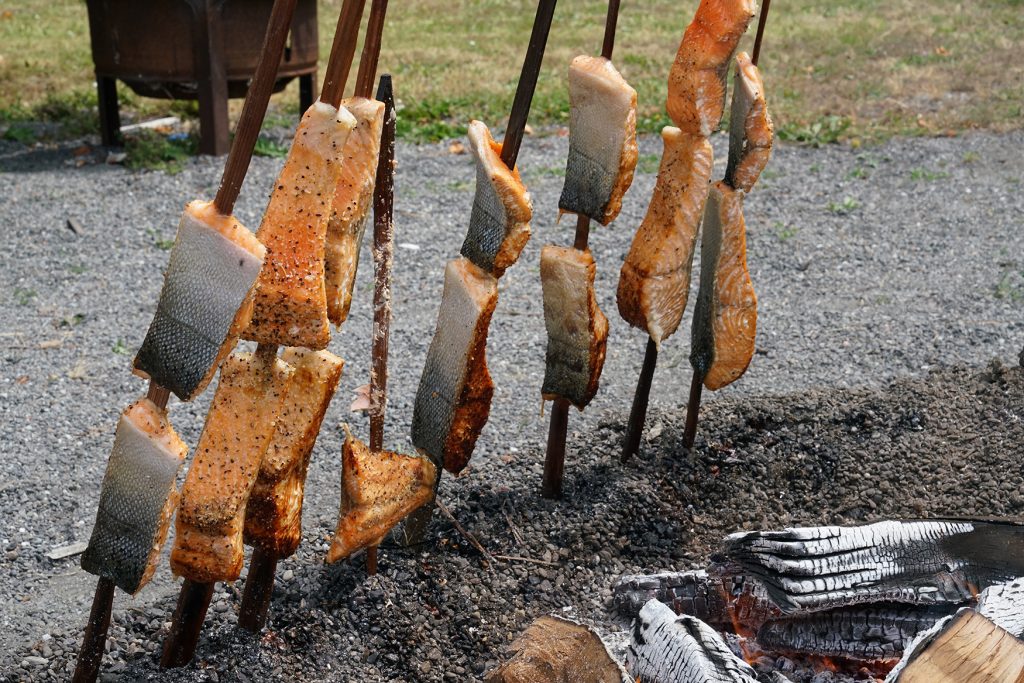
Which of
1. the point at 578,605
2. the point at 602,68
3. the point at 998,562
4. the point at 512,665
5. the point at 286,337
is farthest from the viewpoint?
the point at 578,605

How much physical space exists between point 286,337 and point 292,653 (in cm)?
84

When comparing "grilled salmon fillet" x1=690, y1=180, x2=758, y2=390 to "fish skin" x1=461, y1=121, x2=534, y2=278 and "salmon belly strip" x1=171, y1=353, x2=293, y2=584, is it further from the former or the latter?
"salmon belly strip" x1=171, y1=353, x2=293, y2=584

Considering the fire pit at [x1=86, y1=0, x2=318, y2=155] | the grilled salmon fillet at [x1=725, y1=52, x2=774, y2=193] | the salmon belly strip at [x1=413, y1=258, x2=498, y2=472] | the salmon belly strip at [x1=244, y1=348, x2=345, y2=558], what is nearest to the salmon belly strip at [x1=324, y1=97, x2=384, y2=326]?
the salmon belly strip at [x1=244, y1=348, x2=345, y2=558]

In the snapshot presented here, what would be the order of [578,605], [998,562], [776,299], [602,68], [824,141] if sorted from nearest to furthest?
[998,562], [602,68], [578,605], [776,299], [824,141]

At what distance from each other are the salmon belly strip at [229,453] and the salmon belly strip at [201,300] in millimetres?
97

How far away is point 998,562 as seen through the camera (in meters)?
2.08

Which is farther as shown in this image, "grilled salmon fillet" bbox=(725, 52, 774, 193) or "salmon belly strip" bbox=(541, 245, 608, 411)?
"grilled salmon fillet" bbox=(725, 52, 774, 193)

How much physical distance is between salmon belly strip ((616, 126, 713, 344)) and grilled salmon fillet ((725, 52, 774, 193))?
0.24 feet

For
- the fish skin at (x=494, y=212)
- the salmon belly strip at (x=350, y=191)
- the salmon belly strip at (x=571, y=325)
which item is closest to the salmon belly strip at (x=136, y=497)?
the salmon belly strip at (x=350, y=191)

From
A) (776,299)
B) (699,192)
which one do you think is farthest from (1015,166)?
(699,192)

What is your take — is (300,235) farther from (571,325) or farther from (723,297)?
(723,297)

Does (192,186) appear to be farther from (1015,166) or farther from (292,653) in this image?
(1015,166)

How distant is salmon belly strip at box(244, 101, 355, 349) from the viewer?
1.71 metres

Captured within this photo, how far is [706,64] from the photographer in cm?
237
